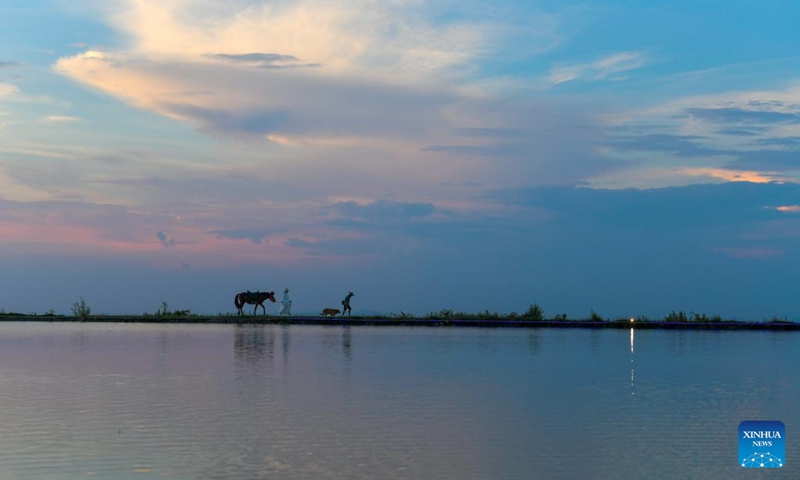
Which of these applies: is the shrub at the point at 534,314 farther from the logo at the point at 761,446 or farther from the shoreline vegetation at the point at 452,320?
the logo at the point at 761,446

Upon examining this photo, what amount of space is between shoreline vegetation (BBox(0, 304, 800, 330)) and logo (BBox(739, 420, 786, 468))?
115 feet

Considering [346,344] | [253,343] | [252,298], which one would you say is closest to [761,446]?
[346,344]

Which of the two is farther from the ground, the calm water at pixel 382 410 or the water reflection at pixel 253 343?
the water reflection at pixel 253 343

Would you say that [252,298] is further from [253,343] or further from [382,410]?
[382,410]

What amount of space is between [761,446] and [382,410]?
7212mm

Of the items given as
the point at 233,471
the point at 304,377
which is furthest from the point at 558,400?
the point at 233,471

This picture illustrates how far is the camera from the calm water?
44.7 ft

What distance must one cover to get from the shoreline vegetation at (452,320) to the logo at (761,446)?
115ft

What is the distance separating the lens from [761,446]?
1471cm

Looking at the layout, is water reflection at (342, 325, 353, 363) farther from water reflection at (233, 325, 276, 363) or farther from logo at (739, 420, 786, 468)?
logo at (739, 420, 786, 468)

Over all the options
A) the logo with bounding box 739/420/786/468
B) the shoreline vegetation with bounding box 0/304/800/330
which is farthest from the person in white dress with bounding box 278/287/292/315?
the logo with bounding box 739/420/786/468

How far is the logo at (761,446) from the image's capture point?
46.2 feet

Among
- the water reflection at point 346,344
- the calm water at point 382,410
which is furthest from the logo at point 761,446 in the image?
the water reflection at point 346,344

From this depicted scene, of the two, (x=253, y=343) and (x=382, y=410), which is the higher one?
(x=253, y=343)
